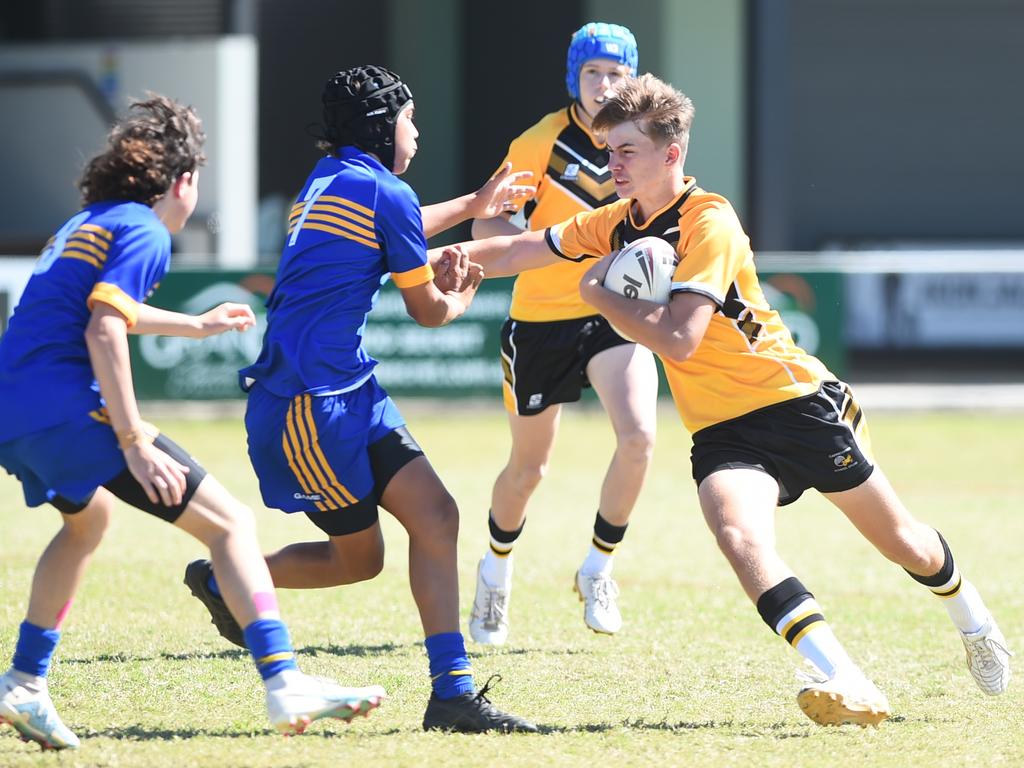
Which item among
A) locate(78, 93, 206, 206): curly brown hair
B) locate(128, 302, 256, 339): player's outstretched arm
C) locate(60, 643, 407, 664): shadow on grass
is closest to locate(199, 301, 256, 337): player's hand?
locate(128, 302, 256, 339): player's outstretched arm

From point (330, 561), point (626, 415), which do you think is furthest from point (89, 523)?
point (626, 415)

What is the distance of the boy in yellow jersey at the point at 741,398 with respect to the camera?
15.2 feet

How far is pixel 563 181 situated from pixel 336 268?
2.10 metres

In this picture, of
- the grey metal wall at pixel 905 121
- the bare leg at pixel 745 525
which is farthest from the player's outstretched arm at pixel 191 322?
the grey metal wall at pixel 905 121

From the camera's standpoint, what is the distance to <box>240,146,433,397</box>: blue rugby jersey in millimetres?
4652

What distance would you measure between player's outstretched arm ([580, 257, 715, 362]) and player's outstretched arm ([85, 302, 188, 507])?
1426mm

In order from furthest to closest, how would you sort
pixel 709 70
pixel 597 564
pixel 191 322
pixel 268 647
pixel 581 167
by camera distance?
pixel 709 70 < pixel 581 167 < pixel 597 564 < pixel 191 322 < pixel 268 647

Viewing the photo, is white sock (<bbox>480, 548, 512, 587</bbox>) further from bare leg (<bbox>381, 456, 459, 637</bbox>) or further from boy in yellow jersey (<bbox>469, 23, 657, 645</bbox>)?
bare leg (<bbox>381, 456, 459, 637</bbox>)

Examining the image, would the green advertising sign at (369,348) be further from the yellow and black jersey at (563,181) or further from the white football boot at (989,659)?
the white football boot at (989,659)

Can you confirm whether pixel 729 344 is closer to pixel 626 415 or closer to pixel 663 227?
pixel 663 227

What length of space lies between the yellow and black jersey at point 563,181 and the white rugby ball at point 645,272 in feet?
5.64

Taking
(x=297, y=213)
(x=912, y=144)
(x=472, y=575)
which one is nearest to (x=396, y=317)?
(x=472, y=575)

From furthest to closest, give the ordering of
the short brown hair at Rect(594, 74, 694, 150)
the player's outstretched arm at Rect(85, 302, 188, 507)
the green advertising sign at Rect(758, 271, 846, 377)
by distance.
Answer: the green advertising sign at Rect(758, 271, 846, 377) → the short brown hair at Rect(594, 74, 694, 150) → the player's outstretched arm at Rect(85, 302, 188, 507)

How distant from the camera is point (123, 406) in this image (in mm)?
4141
